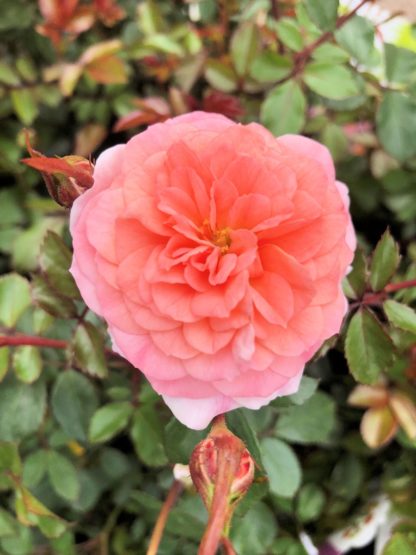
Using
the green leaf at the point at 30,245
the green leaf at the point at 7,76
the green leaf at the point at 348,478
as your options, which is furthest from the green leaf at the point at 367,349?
the green leaf at the point at 7,76

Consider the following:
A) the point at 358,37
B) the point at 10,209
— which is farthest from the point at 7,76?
the point at 358,37

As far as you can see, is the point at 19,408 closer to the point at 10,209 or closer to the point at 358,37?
the point at 10,209

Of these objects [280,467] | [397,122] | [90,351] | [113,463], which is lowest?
[113,463]

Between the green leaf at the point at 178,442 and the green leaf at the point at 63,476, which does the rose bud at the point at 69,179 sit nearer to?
the green leaf at the point at 178,442

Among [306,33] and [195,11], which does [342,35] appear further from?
[195,11]

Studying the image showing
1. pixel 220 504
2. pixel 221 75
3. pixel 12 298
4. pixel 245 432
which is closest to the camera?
pixel 220 504

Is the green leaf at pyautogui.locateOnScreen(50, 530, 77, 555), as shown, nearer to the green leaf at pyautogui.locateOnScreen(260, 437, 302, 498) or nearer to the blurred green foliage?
the blurred green foliage
